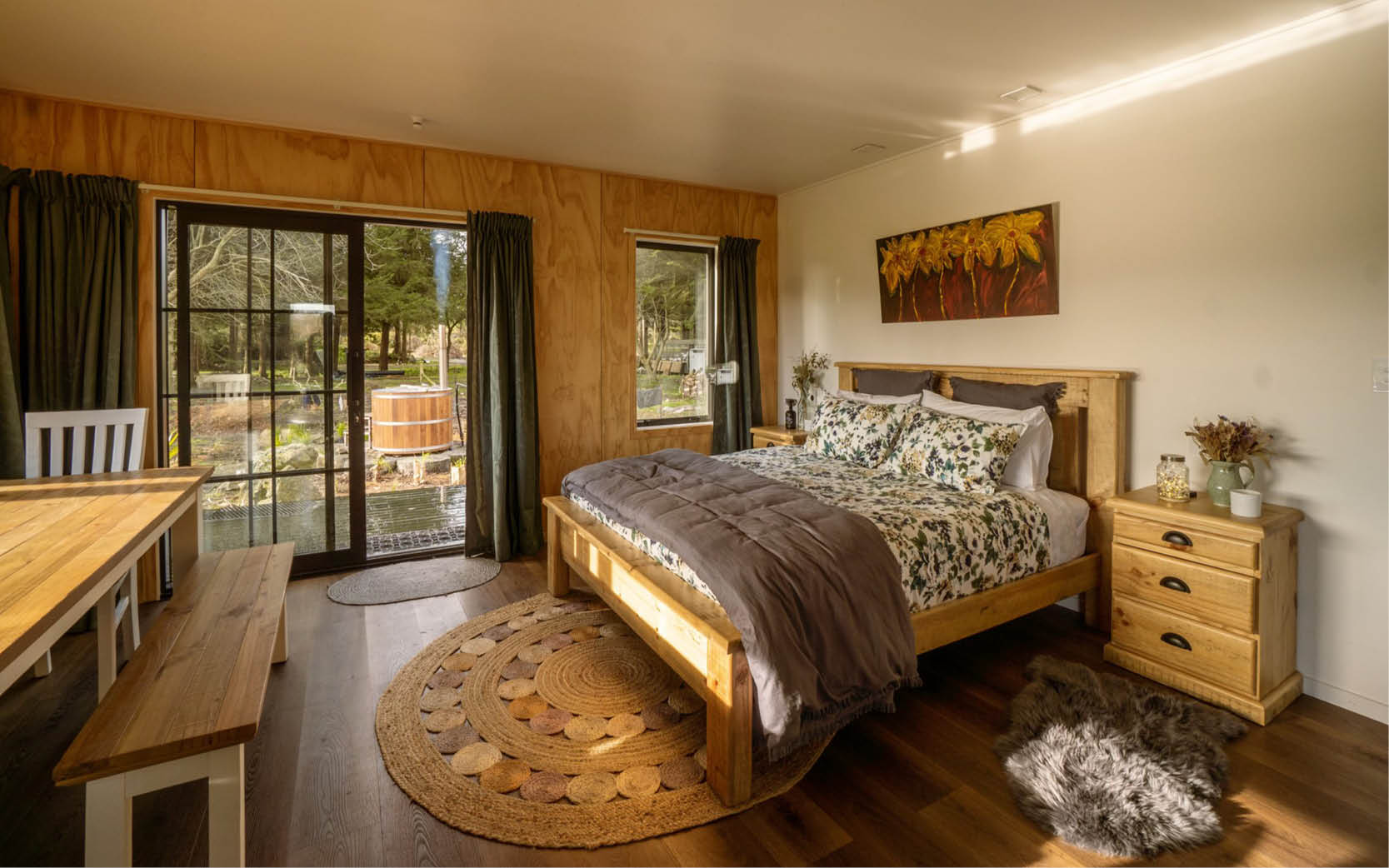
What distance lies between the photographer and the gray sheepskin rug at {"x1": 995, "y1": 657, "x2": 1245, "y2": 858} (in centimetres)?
182

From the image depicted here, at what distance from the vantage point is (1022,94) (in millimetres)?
3227

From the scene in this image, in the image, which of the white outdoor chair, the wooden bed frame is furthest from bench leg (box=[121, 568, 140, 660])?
the wooden bed frame

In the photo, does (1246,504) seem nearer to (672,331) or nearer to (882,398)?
(882,398)

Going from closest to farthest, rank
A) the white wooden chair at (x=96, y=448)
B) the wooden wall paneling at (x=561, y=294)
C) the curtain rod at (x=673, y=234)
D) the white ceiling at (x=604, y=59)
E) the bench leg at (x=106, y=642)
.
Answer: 1. the bench leg at (x=106, y=642)
2. the white ceiling at (x=604, y=59)
3. the white wooden chair at (x=96, y=448)
4. the wooden wall paneling at (x=561, y=294)
5. the curtain rod at (x=673, y=234)

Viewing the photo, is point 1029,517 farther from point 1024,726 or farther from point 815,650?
point 815,650

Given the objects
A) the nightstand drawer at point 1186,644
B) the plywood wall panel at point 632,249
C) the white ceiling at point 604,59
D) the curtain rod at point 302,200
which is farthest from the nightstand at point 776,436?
the curtain rod at point 302,200

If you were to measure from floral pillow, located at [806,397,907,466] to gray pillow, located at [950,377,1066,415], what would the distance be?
0.34m

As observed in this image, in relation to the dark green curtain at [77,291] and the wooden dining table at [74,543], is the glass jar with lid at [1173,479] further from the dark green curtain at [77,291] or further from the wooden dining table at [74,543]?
the dark green curtain at [77,291]

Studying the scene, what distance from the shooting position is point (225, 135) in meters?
3.59

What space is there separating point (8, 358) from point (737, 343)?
13.0 feet

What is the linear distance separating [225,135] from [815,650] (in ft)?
12.9

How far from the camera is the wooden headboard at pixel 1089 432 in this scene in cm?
311

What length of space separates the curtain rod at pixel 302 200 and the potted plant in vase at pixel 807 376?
250 centimetres

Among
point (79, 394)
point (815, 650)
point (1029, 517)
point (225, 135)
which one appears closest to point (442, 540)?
point (79, 394)
